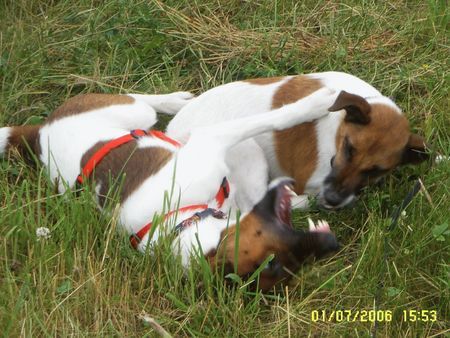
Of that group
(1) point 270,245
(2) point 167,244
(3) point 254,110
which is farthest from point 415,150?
(2) point 167,244

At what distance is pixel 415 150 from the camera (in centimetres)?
479

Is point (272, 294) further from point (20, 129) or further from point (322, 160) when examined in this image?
point (20, 129)

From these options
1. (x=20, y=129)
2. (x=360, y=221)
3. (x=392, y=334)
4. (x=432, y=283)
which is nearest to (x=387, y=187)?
(x=360, y=221)

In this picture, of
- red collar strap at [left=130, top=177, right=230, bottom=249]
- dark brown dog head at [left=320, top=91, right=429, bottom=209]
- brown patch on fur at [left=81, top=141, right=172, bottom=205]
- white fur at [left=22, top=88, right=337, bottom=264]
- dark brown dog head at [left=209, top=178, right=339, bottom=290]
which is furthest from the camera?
dark brown dog head at [left=320, top=91, right=429, bottom=209]

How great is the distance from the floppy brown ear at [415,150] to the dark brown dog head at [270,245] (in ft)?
3.21

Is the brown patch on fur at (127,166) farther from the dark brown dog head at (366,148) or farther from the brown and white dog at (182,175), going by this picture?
the dark brown dog head at (366,148)

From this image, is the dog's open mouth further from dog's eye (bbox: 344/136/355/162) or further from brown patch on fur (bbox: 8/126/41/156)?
brown patch on fur (bbox: 8/126/41/156)

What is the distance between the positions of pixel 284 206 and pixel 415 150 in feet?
3.59

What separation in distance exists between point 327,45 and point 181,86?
42.9 inches

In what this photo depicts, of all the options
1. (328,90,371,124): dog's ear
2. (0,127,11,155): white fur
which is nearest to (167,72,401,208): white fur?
(328,90,371,124): dog's ear

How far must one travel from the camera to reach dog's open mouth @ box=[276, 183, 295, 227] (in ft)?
13.3

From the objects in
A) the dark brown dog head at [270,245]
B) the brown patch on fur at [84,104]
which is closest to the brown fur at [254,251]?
the dark brown dog head at [270,245]

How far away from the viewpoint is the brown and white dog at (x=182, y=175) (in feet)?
13.0

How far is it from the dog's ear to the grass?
458 millimetres
